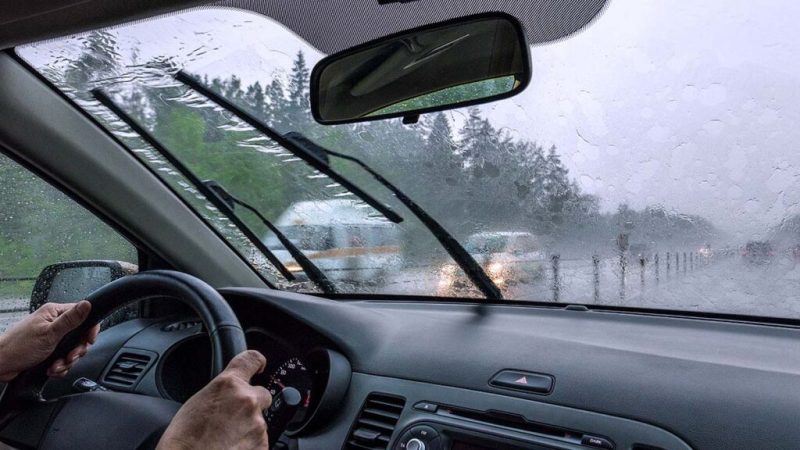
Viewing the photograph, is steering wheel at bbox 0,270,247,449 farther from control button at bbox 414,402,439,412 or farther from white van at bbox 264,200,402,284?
white van at bbox 264,200,402,284

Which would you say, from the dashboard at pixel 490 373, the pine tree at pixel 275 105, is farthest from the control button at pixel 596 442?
the pine tree at pixel 275 105

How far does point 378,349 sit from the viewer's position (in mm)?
2797

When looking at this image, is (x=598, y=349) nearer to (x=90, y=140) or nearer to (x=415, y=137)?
(x=415, y=137)

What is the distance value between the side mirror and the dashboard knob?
185cm

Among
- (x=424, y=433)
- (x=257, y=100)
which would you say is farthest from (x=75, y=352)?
(x=257, y=100)

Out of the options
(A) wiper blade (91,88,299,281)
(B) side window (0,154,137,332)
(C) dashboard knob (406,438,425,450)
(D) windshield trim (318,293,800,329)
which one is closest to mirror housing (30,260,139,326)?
(B) side window (0,154,137,332)

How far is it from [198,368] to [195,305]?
59.3 inches

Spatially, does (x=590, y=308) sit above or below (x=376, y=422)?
above

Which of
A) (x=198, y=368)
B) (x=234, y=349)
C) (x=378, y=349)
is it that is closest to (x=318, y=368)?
(x=378, y=349)

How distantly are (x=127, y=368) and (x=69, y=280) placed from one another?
60 cm

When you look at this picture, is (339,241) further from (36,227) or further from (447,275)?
(36,227)

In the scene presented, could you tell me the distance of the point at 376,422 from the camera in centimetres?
251

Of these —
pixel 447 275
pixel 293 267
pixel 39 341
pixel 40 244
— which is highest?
pixel 447 275

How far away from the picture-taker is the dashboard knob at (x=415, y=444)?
7.43ft
